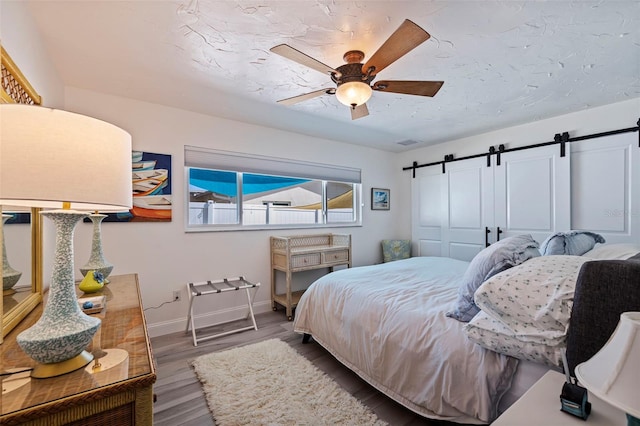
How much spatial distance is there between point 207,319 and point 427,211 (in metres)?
3.62

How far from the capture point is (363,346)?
186cm

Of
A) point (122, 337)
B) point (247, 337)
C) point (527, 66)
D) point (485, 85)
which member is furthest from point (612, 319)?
point (247, 337)

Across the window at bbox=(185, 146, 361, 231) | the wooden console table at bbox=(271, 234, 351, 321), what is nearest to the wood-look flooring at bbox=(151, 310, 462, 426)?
the wooden console table at bbox=(271, 234, 351, 321)

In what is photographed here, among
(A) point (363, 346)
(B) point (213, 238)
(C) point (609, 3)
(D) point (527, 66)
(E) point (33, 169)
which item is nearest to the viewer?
(E) point (33, 169)

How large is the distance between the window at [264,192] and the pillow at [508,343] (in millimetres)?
2650

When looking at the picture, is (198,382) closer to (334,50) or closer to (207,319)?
(207,319)

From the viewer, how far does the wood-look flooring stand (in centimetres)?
166

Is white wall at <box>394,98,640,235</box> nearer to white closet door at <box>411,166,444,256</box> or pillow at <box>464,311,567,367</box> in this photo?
white closet door at <box>411,166,444,256</box>

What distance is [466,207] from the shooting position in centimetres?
396

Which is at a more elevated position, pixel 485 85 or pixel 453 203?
pixel 485 85

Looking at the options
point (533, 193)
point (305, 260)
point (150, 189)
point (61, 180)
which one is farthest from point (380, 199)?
point (61, 180)

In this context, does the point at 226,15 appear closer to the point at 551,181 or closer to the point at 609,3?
the point at 609,3

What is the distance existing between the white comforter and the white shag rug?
21 centimetres

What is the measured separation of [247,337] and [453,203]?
134 inches
